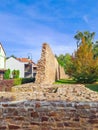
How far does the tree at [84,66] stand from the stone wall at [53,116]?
25.5m

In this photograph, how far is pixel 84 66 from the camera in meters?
31.6

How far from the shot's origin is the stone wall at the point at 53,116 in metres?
5.39

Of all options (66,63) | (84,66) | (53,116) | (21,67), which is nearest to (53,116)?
(53,116)

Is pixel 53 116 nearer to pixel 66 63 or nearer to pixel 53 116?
pixel 53 116

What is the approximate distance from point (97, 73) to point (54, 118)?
26.3 metres

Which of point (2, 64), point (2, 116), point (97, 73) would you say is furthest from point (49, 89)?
point (2, 64)

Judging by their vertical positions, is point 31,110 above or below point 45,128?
above

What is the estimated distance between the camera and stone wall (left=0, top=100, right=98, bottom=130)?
5391 mm

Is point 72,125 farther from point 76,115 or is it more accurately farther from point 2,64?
point 2,64

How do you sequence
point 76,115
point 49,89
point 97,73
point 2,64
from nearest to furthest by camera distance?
point 76,115, point 49,89, point 97,73, point 2,64

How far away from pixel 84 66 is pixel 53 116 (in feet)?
87.0

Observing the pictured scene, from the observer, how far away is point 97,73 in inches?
1227

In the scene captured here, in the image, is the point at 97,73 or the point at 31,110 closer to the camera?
the point at 31,110

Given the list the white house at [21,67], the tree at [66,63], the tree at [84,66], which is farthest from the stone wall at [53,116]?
the white house at [21,67]
